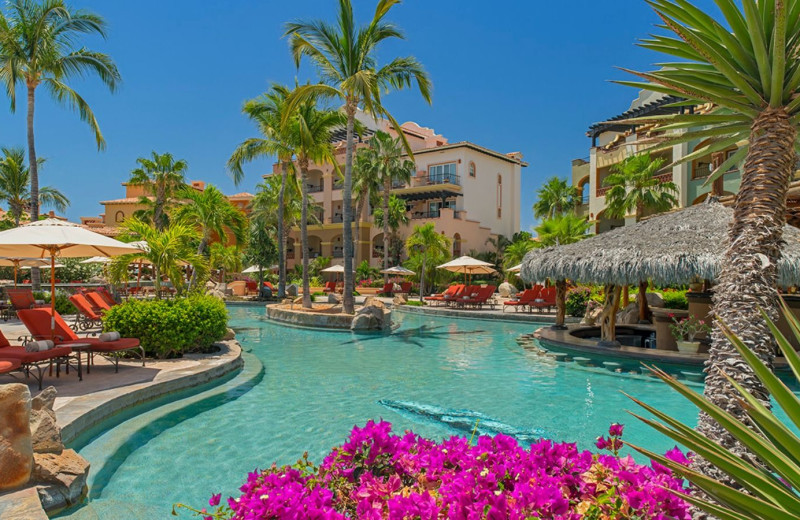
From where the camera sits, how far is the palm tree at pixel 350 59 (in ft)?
51.5

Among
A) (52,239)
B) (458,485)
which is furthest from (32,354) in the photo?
(458,485)

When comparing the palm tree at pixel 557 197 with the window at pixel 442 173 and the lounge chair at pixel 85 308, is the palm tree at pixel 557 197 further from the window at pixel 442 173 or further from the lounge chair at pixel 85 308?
the lounge chair at pixel 85 308

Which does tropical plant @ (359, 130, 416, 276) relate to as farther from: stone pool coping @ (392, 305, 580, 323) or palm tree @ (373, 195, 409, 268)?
stone pool coping @ (392, 305, 580, 323)

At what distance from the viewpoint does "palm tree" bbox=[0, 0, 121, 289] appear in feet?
50.3

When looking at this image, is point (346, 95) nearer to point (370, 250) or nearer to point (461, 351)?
point (461, 351)

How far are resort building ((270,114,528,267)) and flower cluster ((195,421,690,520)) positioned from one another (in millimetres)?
35309

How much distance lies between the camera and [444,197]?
40094mm

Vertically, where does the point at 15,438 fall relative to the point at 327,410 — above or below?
above

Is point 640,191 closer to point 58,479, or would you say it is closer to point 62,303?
point 62,303

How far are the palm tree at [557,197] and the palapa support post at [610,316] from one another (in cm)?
2745

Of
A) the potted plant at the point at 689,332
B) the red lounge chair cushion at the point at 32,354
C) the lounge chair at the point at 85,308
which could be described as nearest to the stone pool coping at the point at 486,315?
the potted plant at the point at 689,332

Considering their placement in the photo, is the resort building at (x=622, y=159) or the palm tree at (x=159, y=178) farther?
the palm tree at (x=159, y=178)

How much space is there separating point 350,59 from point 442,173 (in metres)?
25.5

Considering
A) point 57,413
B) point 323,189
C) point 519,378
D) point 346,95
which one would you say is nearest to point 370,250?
point 323,189
